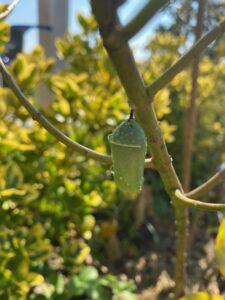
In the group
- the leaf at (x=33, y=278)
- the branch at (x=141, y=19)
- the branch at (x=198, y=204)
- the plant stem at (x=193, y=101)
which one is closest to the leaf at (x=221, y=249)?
the branch at (x=198, y=204)

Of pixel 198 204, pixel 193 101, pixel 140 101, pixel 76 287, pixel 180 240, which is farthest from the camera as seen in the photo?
pixel 76 287

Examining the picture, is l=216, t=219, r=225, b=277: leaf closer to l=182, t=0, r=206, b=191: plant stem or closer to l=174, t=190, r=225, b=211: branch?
l=174, t=190, r=225, b=211: branch

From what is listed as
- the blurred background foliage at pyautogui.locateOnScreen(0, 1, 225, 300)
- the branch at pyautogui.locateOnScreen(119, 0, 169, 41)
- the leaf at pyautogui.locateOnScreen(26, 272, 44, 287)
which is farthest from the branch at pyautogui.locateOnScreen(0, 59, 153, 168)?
the leaf at pyautogui.locateOnScreen(26, 272, 44, 287)

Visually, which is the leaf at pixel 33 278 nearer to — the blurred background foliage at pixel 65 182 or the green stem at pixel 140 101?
the blurred background foliage at pixel 65 182

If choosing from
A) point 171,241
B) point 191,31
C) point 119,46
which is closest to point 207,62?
point 191,31

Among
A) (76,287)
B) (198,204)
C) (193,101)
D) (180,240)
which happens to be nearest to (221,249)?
(198,204)

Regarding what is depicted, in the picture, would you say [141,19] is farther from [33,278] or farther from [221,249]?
[33,278]
